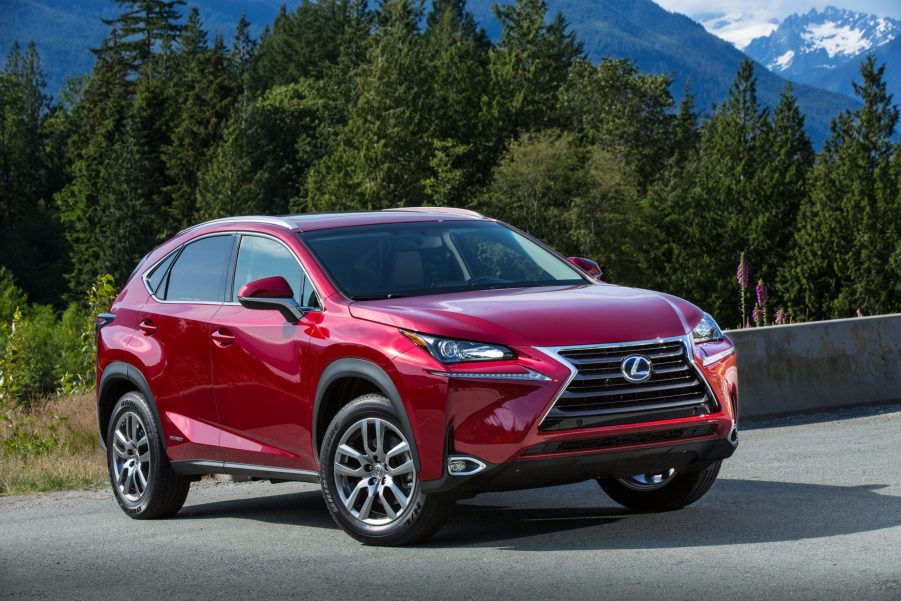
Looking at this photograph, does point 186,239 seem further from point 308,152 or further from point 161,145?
point 161,145

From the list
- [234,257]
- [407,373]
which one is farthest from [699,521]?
[234,257]

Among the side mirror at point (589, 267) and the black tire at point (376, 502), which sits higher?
the side mirror at point (589, 267)

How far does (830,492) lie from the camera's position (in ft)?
27.7

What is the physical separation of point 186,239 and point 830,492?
4.36m

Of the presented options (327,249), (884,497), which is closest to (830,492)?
(884,497)

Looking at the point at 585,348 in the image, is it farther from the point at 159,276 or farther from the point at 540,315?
the point at 159,276

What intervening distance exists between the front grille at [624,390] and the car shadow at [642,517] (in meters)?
0.68

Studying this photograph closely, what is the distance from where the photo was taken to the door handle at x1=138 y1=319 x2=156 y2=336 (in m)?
8.80

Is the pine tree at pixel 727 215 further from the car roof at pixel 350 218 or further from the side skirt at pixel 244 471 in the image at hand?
the side skirt at pixel 244 471

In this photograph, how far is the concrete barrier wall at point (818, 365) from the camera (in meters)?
13.8

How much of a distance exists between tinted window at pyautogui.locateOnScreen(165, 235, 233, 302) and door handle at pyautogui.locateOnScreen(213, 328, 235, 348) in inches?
12.6

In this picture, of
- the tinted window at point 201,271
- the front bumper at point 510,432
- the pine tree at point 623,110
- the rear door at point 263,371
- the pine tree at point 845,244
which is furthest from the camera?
the pine tree at point 623,110

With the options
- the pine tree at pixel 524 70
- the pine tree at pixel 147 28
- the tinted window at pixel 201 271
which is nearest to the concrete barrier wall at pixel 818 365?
the tinted window at pixel 201 271

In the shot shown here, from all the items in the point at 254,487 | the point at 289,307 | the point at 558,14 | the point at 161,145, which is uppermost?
the point at 558,14
